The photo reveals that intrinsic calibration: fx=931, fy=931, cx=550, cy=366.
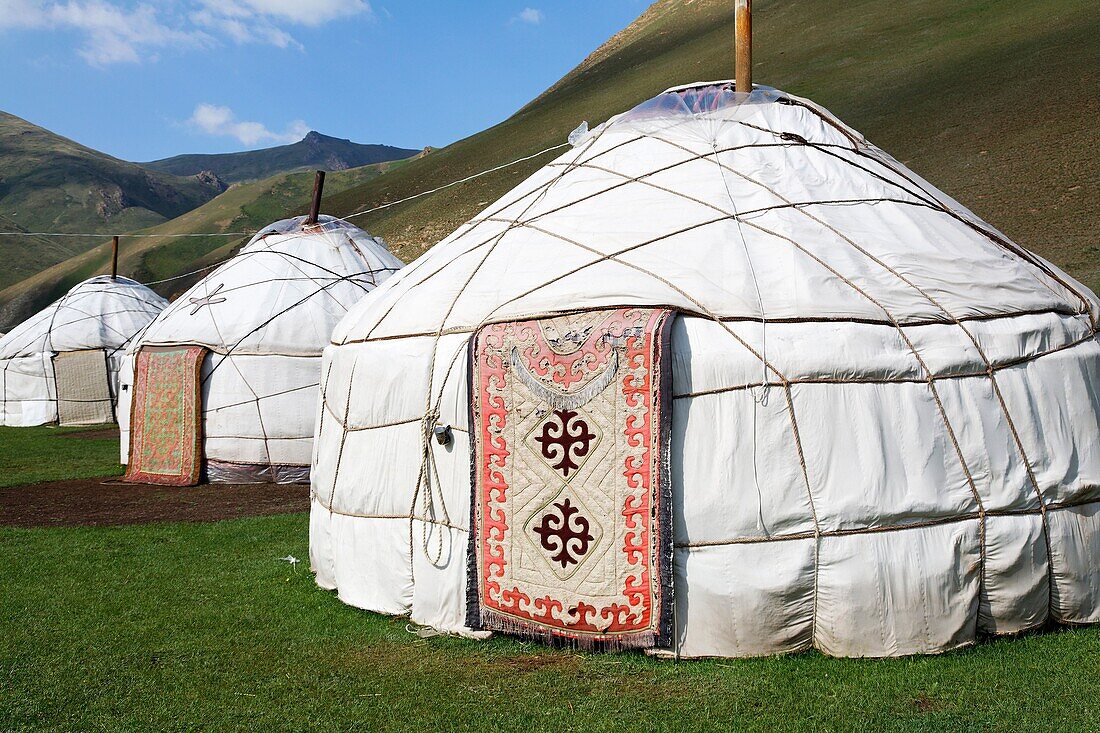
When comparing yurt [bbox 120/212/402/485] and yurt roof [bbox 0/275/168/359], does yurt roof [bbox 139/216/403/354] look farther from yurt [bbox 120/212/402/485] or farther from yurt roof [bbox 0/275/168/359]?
yurt roof [bbox 0/275/168/359]

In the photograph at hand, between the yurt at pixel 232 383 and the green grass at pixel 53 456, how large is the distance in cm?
84

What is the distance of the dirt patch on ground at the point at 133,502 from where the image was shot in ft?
23.5

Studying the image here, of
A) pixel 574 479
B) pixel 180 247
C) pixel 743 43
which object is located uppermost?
pixel 180 247

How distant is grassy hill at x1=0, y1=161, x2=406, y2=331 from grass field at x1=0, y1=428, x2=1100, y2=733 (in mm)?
43231

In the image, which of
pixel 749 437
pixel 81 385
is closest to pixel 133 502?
pixel 749 437

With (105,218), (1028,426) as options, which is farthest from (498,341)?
(105,218)

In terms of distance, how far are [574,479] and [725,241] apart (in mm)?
1242

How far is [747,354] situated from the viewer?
3.63 m

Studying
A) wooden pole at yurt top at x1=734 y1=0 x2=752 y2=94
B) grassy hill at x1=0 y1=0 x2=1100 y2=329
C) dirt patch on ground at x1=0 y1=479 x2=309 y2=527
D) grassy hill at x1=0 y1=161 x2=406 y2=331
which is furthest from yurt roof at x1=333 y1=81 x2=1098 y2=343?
grassy hill at x1=0 y1=161 x2=406 y2=331

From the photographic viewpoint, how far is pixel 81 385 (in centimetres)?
1548

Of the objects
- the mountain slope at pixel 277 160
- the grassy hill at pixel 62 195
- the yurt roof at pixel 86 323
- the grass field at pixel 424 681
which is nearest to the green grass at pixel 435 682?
the grass field at pixel 424 681

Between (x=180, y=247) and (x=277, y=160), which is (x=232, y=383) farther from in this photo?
(x=277, y=160)

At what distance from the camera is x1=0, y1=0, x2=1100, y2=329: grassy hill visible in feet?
57.4

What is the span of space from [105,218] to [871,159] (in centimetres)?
11125
